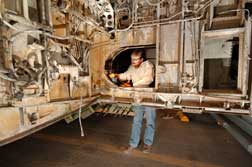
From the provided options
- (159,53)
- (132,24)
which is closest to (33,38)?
(132,24)

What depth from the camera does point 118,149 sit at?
2539 mm

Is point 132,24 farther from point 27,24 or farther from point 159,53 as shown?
point 27,24

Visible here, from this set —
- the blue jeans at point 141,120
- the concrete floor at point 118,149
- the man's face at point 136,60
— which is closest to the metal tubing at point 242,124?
the concrete floor at point 118,149

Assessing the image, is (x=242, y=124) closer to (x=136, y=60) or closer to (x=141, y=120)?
(x=141, y=120)

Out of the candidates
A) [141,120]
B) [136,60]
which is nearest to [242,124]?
[141,120]

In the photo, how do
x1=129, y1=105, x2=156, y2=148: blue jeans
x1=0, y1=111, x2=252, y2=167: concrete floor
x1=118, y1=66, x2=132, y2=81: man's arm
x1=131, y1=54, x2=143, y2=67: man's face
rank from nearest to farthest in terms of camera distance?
x1=0, y1=111, x2=252, y2=167: concrete floor, x1=129, y1=105, x2=156, y2=148: blue jeans, x1=131, y1=54, x2=143, y2=67: man's face, x1=118, y1=66, x2=132, y2=81: man's arm

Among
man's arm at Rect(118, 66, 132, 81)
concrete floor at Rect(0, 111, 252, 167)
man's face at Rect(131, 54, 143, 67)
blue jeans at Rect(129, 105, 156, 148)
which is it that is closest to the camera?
concrete floor at Rect(0, 111, 252, 167)

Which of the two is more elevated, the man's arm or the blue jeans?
the man's arm

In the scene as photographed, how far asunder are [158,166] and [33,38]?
216cm

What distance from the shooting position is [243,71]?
6.41 ft

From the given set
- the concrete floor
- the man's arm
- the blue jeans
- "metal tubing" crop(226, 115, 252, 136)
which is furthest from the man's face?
"metal tubing" crop(226, 115, 252, 136)

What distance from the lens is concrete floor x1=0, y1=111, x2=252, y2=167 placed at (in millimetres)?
2193

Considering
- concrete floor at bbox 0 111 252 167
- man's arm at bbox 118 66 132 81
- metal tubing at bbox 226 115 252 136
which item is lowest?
concrete floor at bbox 0 111 252 167

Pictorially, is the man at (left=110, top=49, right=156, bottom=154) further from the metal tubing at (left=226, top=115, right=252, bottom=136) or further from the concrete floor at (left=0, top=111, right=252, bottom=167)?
the metal tubing at (left=226, top=115, right=252, bottom=136)
